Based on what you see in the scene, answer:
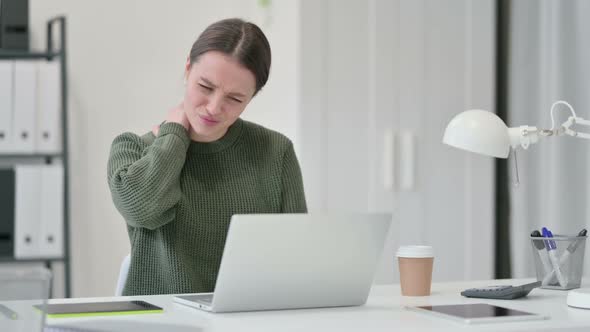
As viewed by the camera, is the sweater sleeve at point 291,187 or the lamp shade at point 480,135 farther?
the sweater sleeve at point 291,187

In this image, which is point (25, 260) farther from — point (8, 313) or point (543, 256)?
point (8, 313)

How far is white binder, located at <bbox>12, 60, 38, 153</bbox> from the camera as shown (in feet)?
10.4

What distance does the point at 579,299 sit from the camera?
162 centimetres

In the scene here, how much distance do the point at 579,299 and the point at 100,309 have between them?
882 millimetres

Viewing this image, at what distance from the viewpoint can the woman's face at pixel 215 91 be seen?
78.5 inches

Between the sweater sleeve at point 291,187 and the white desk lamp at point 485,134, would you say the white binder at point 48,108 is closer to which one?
the sweater sleeve at point 291,187

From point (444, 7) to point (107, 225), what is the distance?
1.57 metres

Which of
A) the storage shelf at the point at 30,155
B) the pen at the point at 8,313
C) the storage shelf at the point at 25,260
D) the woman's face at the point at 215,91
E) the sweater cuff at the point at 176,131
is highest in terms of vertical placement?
the woman's face at the point at 215,91

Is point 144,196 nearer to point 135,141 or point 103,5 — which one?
point 135,141

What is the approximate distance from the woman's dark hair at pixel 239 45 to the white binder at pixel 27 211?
1.35 metres

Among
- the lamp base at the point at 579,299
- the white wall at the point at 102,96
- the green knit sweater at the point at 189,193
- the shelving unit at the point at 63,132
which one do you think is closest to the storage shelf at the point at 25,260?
the shelving unit at the point at 63,132

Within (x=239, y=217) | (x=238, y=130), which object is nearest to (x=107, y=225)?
(x=238, y=130)

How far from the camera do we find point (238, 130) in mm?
2223

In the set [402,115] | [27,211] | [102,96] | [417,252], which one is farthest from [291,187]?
[102,96]
